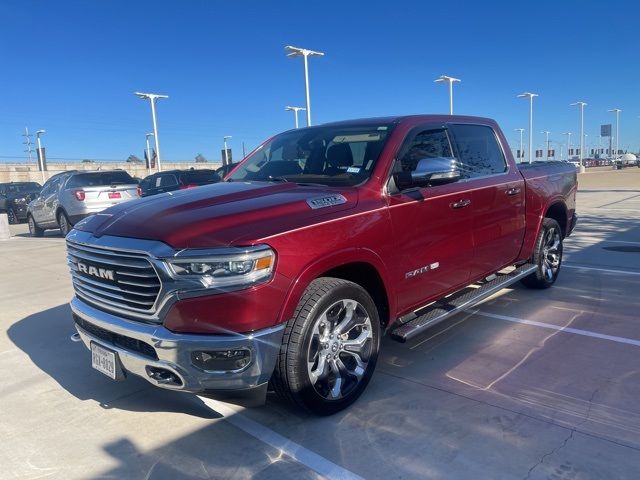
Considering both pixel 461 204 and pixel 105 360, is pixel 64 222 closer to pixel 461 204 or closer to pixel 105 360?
pixel 105 360

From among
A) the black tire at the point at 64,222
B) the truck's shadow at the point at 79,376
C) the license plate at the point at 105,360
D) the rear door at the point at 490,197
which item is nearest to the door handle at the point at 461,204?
the rear door at the point at 490,197

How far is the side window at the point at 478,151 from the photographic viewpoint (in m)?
4.77

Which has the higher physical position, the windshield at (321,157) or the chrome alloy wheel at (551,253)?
the windshield at (321,157)

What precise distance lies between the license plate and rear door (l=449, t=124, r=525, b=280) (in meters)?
3.05

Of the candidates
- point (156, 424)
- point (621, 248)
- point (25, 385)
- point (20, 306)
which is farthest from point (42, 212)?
point (621, 248)

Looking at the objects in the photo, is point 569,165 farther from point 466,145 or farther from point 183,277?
point 183,277

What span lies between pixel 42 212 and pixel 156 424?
12543 mm

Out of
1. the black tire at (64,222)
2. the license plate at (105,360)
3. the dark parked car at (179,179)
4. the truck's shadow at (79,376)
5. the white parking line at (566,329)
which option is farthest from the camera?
the dark parked car at (179,179)

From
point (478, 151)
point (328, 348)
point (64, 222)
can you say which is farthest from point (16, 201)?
point (328, 348)

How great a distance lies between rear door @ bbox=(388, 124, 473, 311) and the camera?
3.76 metres

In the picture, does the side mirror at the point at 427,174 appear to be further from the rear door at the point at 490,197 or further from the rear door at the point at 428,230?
the rear door at the point at 490,197

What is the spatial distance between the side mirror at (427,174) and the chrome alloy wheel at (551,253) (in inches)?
109

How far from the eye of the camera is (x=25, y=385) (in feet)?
13.4

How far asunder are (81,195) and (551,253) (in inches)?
413
